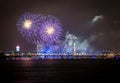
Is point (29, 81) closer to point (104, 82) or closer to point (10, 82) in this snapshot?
point (10, 82)

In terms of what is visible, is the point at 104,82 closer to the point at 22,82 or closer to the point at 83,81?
the point at 83,81

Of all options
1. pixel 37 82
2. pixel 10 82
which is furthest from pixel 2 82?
pixel 37 82

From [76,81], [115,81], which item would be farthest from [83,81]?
[115,81]

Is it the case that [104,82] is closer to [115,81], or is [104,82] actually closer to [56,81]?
[115,81]

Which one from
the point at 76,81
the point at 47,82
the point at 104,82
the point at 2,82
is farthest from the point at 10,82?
the point at 104,82

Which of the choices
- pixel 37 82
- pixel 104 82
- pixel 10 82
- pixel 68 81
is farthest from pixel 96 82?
pixel 10 82
